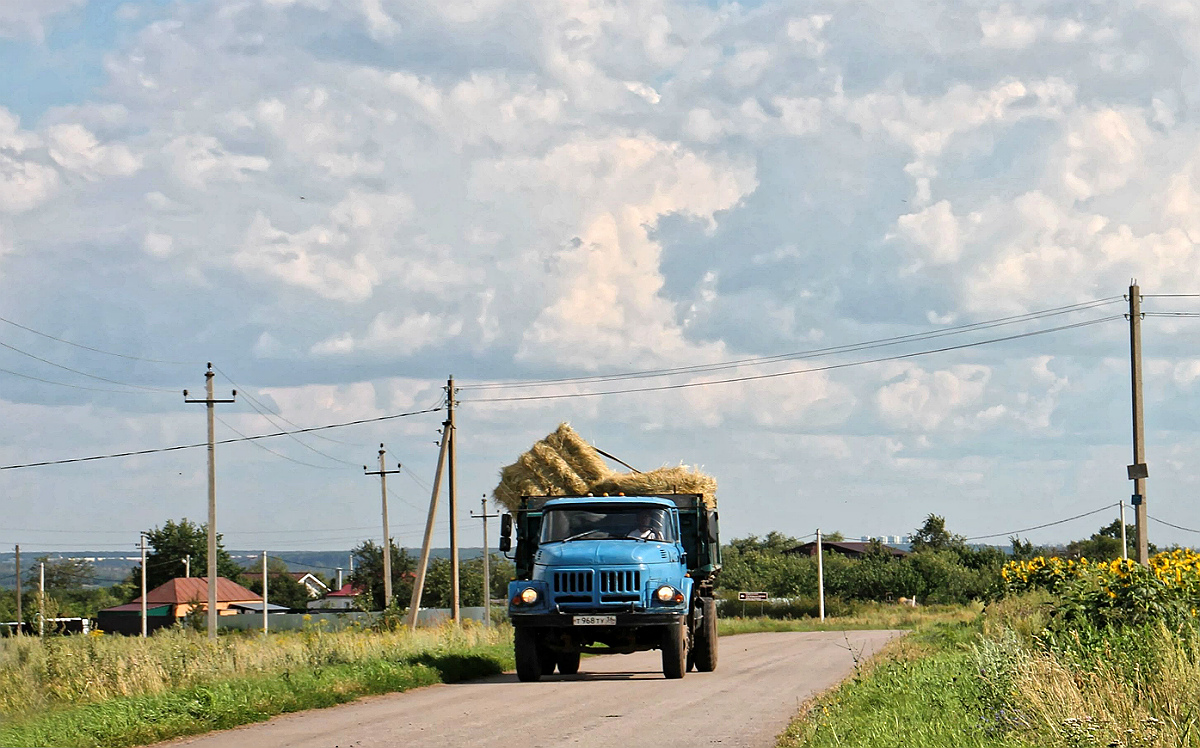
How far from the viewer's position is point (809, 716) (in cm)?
1402

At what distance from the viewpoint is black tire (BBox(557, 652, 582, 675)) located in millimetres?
22188

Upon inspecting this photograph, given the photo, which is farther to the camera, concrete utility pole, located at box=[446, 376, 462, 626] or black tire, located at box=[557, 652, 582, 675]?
concrete utility pole, located at box=[446, 376, 462, 626]

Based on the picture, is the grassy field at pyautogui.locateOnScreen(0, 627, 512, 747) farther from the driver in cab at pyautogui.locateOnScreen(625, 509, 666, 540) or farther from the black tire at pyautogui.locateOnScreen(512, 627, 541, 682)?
the driver in cab at pyautogui.locateOnScreen(625, 509, 666, 540)

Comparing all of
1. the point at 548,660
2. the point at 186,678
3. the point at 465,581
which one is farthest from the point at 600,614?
the point at 465,581

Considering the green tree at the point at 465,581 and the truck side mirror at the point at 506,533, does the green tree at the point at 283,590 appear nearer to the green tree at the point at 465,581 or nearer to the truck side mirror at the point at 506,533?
the green tree at the point at 465,581

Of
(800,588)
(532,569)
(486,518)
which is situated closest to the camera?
(532,569)

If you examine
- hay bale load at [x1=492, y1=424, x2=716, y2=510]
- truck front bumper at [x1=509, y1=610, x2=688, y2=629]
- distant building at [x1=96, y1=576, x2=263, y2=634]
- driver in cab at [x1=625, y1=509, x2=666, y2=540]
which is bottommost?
distant building at [x1=96, y1=576, x2=263, y2=634]

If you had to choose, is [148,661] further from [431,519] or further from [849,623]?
[849,623]

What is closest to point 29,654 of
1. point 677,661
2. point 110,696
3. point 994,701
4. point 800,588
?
point 110,696

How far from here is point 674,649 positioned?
20281mm

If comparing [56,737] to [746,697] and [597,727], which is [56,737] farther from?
[746,697]

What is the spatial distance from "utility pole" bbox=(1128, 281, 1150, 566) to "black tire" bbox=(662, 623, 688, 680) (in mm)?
12391

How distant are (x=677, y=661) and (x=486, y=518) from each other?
6640cm

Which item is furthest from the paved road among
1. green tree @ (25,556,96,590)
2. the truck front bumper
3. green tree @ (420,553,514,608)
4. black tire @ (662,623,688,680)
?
green tree @ (25,556,96,590)
